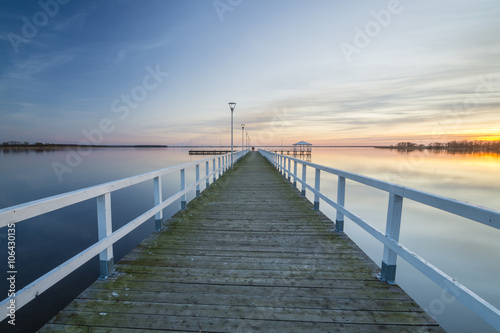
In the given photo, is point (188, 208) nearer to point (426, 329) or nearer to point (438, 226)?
point (426, 329)

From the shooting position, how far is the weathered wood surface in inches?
76.5

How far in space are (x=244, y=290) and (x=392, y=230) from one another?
1.70m

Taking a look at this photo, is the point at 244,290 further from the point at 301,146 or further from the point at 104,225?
the point at 301,146

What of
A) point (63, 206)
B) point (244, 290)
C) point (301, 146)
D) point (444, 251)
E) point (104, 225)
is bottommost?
point (444, 251)

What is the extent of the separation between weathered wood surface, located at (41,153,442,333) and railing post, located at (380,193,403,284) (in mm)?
114

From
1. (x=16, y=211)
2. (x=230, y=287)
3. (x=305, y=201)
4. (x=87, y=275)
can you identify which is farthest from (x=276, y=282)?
(x=87, y=275)

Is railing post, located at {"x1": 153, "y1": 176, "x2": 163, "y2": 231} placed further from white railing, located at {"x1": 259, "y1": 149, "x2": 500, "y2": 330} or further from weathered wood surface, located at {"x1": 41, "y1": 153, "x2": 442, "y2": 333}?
white railing, located at {"x1": 259, "y1": 149, "x2": 500, "y2": 330}

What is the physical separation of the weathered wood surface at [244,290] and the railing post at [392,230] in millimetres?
114

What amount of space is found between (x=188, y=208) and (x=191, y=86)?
61.2ft

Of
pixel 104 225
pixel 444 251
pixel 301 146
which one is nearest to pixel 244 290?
pixel 104 225

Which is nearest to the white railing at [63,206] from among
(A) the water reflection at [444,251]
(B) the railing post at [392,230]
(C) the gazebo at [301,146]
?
(B) the railing post at [392,230]

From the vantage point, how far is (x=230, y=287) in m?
2.45

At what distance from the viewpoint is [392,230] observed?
2.43m

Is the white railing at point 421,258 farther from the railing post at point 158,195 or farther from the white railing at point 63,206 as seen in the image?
the railing post at point 158,195
